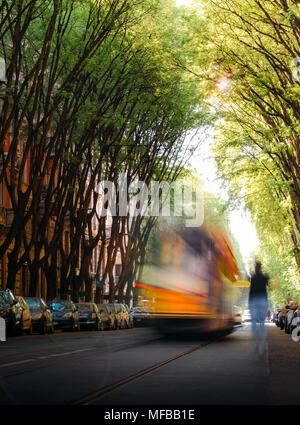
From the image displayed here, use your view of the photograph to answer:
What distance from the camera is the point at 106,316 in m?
43.2

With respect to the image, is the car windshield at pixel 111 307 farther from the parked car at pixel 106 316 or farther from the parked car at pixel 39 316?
the parked car at pixel 39 316

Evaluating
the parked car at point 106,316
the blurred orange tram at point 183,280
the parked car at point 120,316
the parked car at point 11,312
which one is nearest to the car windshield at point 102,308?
the parked car at point 106,316

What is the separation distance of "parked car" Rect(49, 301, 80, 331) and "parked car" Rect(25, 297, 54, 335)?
342 centimetres

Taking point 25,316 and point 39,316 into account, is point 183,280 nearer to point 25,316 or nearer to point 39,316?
point 25,316

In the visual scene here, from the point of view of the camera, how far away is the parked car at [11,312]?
88.6 feet

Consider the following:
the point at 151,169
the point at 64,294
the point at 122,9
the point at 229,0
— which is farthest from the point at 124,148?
the point at 229,0

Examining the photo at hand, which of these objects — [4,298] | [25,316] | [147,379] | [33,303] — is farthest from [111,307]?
[147,379]

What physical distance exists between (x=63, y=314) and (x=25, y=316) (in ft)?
23.0

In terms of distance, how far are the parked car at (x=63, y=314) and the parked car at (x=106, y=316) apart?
18.4 feet

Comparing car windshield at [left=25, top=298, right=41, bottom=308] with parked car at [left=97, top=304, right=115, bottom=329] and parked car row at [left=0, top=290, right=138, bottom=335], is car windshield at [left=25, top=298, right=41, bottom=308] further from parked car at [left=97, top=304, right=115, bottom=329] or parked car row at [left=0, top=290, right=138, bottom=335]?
parked car at [left=97, top=304, right=115, bottom=329]

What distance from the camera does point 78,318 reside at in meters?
37.9

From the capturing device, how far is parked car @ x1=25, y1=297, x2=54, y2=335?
3145 centimetres
